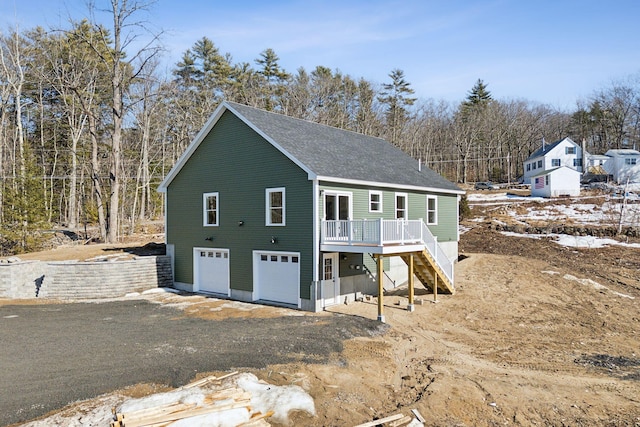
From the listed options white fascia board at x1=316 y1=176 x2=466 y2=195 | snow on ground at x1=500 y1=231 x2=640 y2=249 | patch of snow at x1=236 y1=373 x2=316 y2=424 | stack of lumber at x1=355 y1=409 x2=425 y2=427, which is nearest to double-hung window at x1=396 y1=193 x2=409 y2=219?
white fascia board at x1=316 y1=176 x2=466 y2=195

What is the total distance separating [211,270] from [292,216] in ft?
18.1

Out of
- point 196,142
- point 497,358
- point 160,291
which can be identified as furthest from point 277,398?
point 196,142

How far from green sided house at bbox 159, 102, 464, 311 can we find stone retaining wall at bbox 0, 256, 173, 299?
7.69 feet

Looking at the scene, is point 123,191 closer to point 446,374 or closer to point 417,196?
point 417,196

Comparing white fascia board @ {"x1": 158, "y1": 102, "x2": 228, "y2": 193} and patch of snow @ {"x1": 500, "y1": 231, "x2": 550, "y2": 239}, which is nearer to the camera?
white fascia board @ {"x1": 158, "y1": 102, "x2": 228, "y2": 193}

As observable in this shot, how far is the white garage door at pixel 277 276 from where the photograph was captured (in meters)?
15.3

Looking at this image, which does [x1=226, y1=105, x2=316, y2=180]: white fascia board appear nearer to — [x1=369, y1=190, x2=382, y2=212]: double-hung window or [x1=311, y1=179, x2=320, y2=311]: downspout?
[x1=311, y1=179, x2=320, y2=311]: downspout

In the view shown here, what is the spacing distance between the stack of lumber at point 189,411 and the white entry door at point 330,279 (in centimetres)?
772

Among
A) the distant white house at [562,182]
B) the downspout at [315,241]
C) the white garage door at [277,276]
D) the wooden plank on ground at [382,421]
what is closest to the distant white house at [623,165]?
the distant white house at [562,182]

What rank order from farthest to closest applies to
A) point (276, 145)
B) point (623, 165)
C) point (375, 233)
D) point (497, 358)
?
point (623, 165), point (276, 145), point (375, 233), point (497, 358)

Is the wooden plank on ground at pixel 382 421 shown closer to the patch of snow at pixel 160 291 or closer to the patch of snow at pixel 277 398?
the patch of snow at pixel 277 398

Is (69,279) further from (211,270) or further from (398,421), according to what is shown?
(398,421)

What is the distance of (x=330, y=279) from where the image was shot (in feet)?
49.7

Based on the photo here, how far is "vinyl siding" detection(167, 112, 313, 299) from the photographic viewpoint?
14.9m
